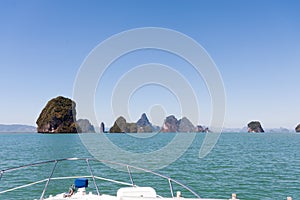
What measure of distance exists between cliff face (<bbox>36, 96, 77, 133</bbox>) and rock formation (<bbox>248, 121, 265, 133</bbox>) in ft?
391

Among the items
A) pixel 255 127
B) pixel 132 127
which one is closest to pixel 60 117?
pixel 132 127

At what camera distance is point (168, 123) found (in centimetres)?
16412

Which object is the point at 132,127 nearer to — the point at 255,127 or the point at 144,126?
the point at 144,126

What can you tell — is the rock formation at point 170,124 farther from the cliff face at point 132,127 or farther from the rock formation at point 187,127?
the rock formation at point 187,127

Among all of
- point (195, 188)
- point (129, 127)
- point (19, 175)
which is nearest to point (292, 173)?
point (195, 188)

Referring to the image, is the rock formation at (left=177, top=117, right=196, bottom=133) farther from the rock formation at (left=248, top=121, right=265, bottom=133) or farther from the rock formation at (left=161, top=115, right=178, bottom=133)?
the rock formation at (left=248, top=121, right=265, bottom=133)

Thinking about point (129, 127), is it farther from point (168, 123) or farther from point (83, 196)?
point (83, 196)

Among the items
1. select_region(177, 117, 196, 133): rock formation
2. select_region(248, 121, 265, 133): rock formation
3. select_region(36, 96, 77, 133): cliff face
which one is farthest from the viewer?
select_region(248, 121, 265, 133): rock formation

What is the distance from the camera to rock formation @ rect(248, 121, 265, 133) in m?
189

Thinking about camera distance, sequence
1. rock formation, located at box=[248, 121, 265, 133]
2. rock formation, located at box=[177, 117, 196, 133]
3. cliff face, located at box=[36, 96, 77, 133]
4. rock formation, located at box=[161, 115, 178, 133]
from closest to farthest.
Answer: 1. rock formation, located at box=[177, 117, 196, 133]
2. cliff face, located at box=[36, 96, 77, 133]
3. rock formation, located at box=[161, 115, 178, 133]
4. rock formation, located at box=[248, 121, 265, 133]

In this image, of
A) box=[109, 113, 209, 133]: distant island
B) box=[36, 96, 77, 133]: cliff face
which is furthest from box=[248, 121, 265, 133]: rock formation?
box=[36, 96, 77, 133]: cliff face

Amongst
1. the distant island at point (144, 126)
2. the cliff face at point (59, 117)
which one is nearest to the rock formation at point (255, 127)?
the distant island at point (144, 126)

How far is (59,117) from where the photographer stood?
129m

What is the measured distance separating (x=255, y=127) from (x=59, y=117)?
12801cm
